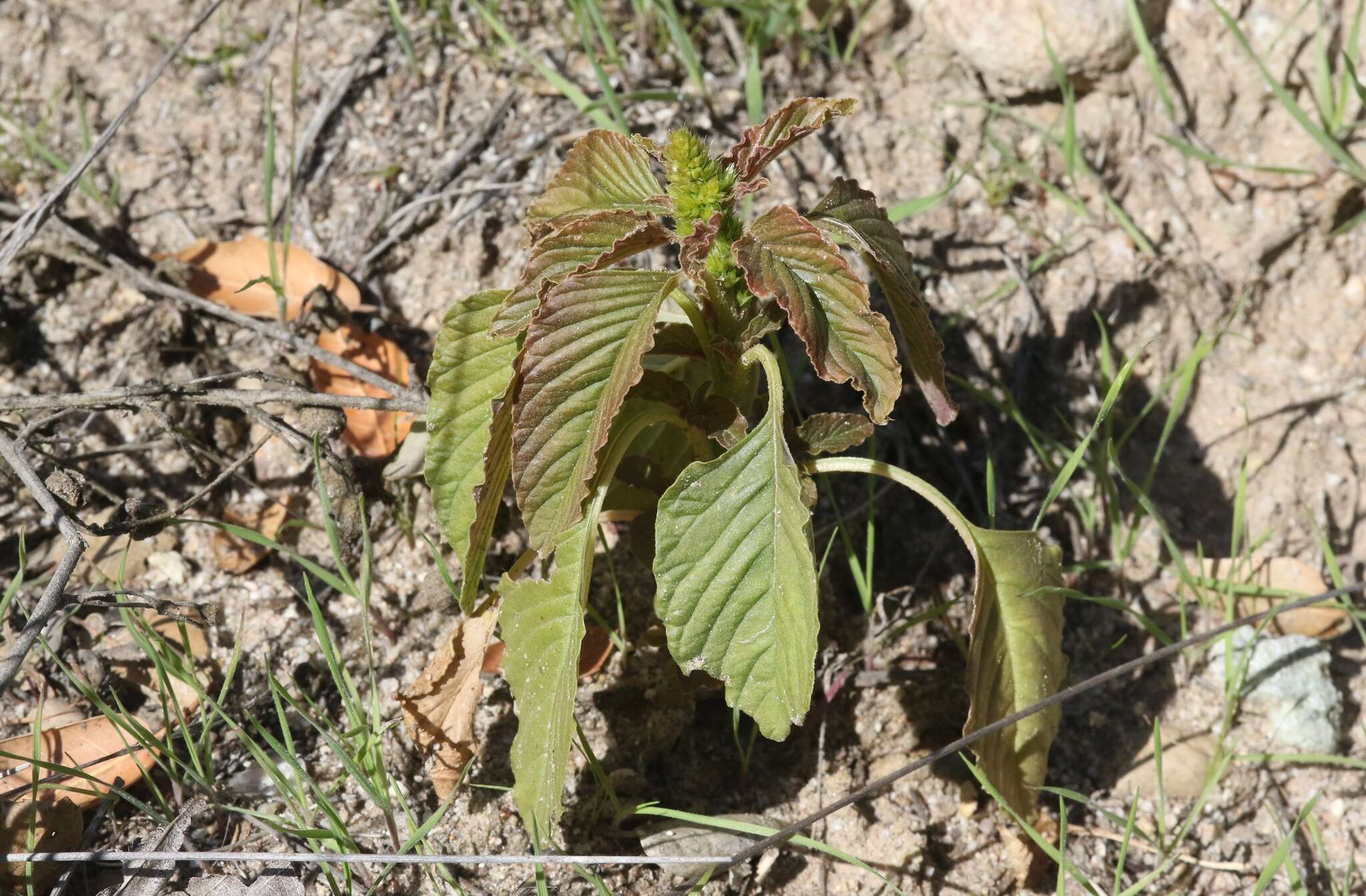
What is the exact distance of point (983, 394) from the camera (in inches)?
93.0

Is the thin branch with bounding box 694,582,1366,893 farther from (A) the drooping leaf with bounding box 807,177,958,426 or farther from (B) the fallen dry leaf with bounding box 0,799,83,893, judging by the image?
(B) the fallen dry leaf with bounding box 0,799,83,893

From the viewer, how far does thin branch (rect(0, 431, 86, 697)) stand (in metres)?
1.71

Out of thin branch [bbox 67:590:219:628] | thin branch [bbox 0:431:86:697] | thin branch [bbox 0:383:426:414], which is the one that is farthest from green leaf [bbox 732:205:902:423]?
thin branch [bbox 0:431:86:697]

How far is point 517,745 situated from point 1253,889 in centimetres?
138

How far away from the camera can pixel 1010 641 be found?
182 centimetres

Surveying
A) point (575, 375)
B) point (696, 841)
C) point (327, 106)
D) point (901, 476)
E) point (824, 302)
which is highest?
point (327, 106)

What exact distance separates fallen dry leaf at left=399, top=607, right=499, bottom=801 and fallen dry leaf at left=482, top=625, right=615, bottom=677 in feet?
0.55

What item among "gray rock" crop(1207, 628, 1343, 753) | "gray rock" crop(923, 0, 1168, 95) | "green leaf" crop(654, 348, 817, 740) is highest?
"gray rock" crop(923, 0, 1168, 95)

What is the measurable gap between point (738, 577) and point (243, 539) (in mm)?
1102

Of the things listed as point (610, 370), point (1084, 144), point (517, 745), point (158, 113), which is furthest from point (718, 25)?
point (517, 745)

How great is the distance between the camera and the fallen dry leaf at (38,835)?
1.78 meters

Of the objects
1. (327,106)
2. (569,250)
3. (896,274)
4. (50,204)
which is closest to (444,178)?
(327,106)

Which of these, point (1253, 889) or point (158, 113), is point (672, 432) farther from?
point (158, 113)

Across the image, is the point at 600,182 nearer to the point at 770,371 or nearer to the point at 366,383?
the point at 770,371
